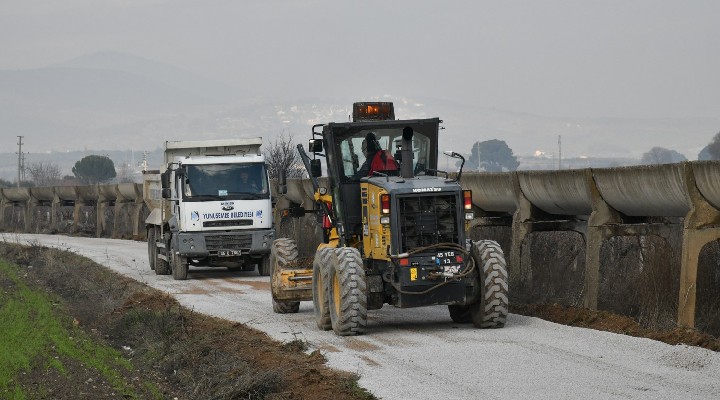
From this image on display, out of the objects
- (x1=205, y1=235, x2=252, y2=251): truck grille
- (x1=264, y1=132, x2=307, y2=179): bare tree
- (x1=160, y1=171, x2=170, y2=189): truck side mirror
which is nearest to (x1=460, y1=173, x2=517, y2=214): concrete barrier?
(x1=205, y1=235, x2=252, y2=251): truck grille

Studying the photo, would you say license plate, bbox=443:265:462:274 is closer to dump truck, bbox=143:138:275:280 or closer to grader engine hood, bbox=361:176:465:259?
grader engine hood, bbox=361:176:465:259

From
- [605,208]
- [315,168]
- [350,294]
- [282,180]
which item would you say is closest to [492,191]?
[282,180]

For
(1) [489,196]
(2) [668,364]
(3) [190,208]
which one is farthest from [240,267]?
→ (2) [668,364]

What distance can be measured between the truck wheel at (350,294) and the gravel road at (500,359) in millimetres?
194

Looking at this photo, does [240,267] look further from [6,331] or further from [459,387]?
[459,387]

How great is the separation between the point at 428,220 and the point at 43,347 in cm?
547

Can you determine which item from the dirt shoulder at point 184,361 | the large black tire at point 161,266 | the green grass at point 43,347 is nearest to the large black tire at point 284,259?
the dirt shoulder at point 184,361

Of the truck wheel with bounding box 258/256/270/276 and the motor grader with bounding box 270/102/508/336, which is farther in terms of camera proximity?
the truck wheel with bounding box 258/256/270/276

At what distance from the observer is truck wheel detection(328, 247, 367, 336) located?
15398 mm

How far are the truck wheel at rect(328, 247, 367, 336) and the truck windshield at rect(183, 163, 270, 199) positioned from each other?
1178cm

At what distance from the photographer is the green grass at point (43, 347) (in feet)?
44.7

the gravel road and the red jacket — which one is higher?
the red jacket

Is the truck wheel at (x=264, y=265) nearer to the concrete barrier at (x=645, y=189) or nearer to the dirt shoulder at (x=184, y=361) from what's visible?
the dirt shoulder at (x=184, y=361)

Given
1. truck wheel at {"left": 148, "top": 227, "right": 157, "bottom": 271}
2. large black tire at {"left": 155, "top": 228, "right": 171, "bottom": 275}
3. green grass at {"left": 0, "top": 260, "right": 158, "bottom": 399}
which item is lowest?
green grass at {"left": 0, "top": 260, "right": 158, "bottom": 399}
